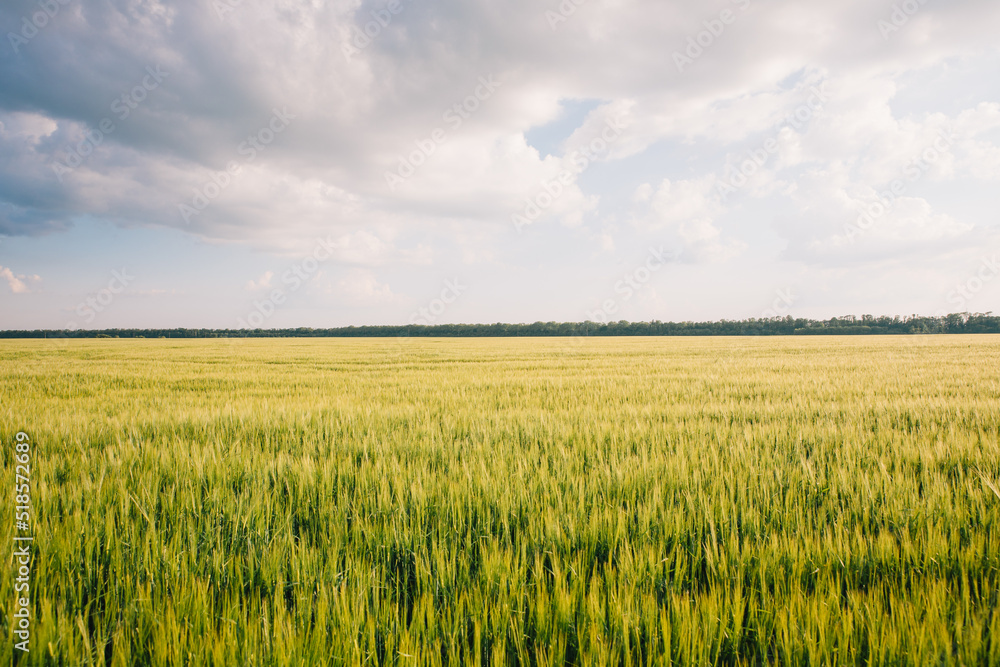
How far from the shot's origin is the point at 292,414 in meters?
4.83

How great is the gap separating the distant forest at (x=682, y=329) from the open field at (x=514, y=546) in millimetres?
74435

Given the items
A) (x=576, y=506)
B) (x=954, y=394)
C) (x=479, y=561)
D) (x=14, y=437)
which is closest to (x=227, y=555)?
(x=479, y=561)

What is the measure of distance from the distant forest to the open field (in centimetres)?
7444

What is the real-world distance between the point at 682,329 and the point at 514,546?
85226 millimetres

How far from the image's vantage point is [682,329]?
7919 centimetres

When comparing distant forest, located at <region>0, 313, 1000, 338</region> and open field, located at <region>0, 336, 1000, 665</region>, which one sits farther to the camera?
distant forest, located at <region>0, 313, 1000, 338</region>

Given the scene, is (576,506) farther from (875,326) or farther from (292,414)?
(875,326)

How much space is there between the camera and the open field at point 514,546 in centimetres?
131

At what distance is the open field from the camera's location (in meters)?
1.31

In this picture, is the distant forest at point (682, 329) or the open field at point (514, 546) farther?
the distant forest at point (682, 329)

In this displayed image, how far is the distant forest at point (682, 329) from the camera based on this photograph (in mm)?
68812

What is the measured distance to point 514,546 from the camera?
196cm

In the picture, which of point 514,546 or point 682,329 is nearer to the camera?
point 514,546

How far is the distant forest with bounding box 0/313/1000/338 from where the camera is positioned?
68.8 m
